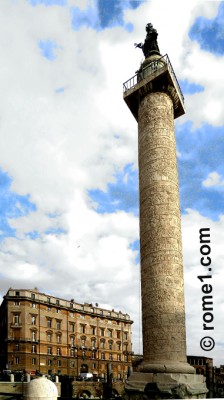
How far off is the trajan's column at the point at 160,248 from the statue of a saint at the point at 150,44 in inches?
60.1

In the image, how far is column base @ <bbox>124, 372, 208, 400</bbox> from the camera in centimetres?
1466

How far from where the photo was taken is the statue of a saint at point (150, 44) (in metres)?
22.1

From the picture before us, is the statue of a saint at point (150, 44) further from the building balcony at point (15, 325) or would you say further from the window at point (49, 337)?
the window at point (49, 337)

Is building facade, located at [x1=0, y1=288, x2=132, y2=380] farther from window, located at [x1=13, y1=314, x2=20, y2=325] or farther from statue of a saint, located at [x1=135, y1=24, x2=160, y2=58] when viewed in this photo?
statue of a saint, located at [x1=135, y1=24, x2=160, y2=58]

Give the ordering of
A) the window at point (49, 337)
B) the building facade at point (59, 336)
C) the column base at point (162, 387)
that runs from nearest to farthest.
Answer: the column base at point (162, 387), the building facade at point (59, 336), the window at point (49, 337)

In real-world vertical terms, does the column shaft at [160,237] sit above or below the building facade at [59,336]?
above

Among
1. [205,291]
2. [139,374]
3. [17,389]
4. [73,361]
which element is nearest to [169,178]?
[205,291]

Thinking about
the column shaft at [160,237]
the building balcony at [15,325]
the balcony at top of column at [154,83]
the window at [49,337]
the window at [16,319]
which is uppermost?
the balcony at top of column at [154,83]

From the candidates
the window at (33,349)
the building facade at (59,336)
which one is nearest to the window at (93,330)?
the building facade at (59,336)

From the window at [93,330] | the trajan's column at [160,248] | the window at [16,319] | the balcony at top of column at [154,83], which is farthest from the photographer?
the window at [93,330]

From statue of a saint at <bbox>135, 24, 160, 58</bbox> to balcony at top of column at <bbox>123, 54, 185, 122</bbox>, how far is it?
729mm

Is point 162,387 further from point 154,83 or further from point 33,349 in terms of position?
point 33,349

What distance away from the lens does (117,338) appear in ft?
220

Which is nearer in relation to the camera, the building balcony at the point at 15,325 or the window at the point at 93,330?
the building balcony at the point at 15,325
